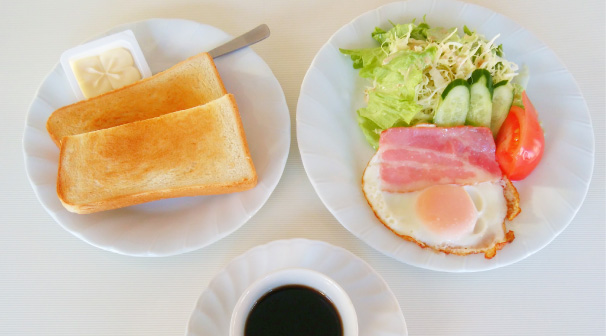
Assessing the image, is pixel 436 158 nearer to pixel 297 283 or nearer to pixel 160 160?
pixel 297 283

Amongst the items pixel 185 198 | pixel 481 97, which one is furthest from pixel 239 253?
pixel 481 97

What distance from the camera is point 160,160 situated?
1688mm

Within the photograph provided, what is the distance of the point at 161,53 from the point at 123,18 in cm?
34

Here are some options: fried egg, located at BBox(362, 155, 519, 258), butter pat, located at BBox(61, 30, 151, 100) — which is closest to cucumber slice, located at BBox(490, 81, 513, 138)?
fried egg, located at BBox(362, 155, 519, 258)

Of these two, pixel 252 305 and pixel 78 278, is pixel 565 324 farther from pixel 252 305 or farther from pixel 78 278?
pixel 78 278

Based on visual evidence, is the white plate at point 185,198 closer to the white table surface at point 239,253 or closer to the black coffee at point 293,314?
the white table surface at point 239,253

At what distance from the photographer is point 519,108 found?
1.78 metres

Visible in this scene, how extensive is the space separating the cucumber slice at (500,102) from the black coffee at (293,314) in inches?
42.8

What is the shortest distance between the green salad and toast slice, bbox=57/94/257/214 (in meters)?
0.59

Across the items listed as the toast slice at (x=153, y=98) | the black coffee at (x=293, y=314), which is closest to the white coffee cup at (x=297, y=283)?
the black coffee at (x=293, y=314)

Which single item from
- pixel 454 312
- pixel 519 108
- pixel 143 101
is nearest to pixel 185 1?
pixel 143 101

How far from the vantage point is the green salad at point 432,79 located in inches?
70.6

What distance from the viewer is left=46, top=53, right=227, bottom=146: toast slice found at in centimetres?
178

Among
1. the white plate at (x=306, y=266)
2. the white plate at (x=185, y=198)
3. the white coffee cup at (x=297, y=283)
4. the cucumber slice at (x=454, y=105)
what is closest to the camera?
the white coffee cup at (x=297, y=283)
